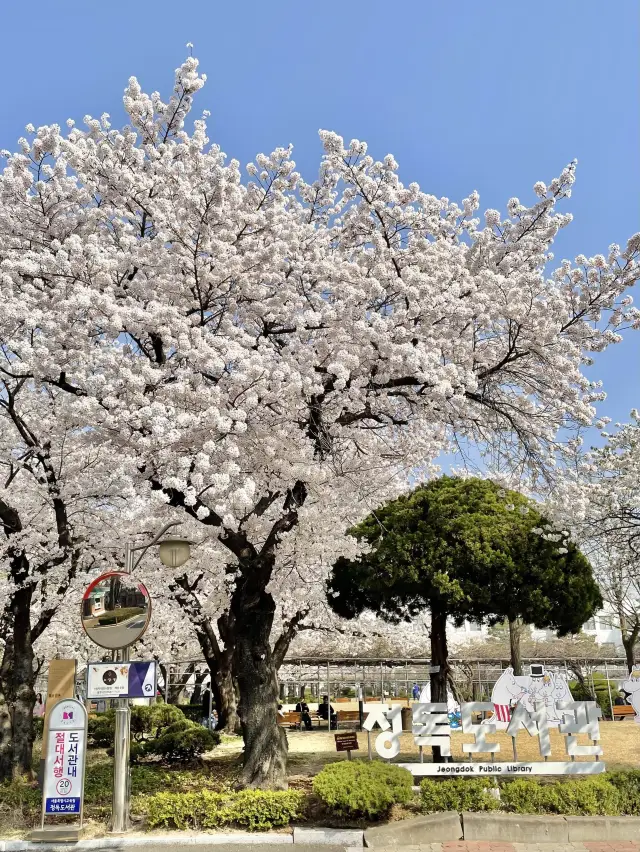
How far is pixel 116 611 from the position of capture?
867 centimetres

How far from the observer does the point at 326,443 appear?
10.5 meters

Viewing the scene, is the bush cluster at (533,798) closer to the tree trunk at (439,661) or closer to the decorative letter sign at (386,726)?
the decorative letter sign at (386,726)

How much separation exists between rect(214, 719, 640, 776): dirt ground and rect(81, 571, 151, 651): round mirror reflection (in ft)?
17.2

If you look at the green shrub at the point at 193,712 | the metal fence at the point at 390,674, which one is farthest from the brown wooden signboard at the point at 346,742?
the green shrub at the point at 193,712

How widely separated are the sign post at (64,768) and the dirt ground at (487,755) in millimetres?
4675

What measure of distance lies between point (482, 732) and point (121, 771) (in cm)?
513

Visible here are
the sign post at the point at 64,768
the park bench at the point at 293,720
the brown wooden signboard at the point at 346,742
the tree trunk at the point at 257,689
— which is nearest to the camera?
the sign post at the point at 64,768

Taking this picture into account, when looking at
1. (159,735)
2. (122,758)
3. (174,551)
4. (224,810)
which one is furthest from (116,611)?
(159,735)

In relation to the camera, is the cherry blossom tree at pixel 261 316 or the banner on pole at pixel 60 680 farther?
the banner on pole at pixel 60 680

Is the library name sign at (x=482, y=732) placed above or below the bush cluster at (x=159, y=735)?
above

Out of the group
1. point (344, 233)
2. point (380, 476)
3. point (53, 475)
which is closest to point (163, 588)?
point (53, 475)

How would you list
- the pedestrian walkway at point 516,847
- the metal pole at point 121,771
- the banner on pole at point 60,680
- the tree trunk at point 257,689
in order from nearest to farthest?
the pedestrian walkway at point 516,847, the metal pole at point 121,771, the tree trunk at point 257,689, the banner on pole at point 60,680

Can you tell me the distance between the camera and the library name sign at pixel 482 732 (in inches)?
378

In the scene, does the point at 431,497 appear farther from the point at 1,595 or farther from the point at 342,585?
the point at 1,595
